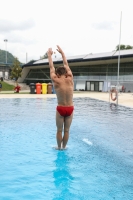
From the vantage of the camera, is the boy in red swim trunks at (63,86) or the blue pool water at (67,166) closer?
the blue pool water at (67,166)

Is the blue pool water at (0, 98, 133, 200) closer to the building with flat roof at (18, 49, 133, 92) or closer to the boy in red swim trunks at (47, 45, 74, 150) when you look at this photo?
the boy in red swim trunks at (47, 45, 74, 150)

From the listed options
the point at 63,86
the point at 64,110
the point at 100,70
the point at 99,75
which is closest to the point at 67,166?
the point at 64,110

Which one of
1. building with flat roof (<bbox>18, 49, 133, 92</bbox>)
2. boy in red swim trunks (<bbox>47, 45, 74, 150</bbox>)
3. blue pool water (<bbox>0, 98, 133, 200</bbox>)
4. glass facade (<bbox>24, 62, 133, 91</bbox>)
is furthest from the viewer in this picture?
glass facade (<bbox>24, 62, 133, 91</bbox>)

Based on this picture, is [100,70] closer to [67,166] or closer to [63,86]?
[63,86]

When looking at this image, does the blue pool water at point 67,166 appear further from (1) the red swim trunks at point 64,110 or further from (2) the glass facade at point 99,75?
(2) the glass facade at point 99,75

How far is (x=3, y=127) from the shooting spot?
32.0 feet

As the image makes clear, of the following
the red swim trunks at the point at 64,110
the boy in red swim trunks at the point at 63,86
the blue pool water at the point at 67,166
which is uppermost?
the boy in red swim trunks at the point at 63,86

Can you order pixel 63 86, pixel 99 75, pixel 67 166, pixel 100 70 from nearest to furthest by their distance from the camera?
pixel 67 166, pixel 63 86, pixel 99 75, pixel 100 70

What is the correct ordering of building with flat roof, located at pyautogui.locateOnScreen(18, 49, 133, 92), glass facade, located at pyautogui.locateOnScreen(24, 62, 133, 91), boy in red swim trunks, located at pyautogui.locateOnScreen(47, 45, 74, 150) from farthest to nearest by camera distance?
glass facade, located at pyautogui.locateOnScreen(24, 62, 133, 91) → building with flat roof, located at pyautogui.locateOnScreen(18, 49, 133, 92) → boy in red swim trunks, located at pyautogui.locateOnScreen(47, 45, 74, 150)

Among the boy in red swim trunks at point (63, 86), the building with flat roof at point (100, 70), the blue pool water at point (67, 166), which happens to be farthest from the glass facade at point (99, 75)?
the boy in red swim trunks at point (63, 86)

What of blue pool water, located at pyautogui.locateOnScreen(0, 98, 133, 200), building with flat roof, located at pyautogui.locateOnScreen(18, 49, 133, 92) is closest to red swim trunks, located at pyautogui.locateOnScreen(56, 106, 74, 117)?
blue pool water, located at pyautogui.locateOnScreen(0, 98, 133, 200)

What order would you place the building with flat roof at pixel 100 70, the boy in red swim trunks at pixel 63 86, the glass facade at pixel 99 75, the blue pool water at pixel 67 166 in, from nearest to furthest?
the blue pool water at pixel 67 166
the boy in red swim trunks at pixel 63 86
the building with flat roof at pixel 100 70
the glass facade at pixel 99 75

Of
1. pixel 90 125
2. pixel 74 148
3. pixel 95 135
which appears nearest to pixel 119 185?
pixel 74 148

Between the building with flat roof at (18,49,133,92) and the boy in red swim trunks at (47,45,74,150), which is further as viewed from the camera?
the building with flat roof at (18,49,133,92)
